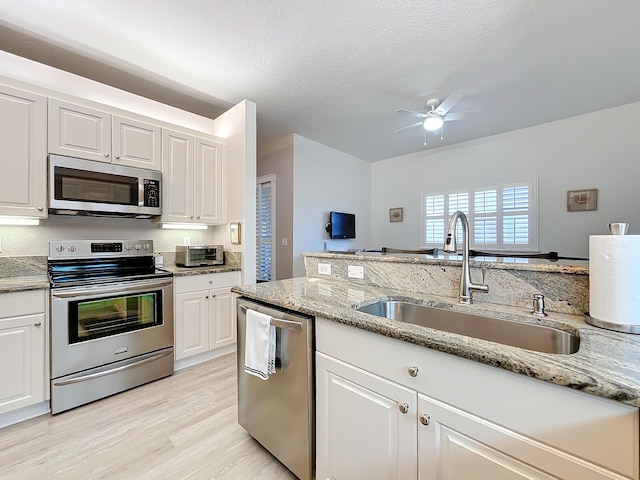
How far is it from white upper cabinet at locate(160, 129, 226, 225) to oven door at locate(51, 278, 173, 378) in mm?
794

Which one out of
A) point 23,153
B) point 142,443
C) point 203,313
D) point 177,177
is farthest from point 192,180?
point 142,443

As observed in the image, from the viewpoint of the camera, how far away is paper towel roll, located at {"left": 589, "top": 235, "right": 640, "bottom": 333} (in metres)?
0.88

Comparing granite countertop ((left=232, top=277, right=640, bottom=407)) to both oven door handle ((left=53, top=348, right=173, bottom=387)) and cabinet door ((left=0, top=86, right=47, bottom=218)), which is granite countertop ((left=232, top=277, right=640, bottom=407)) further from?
cabinet door ((left=0, top=86, right=47, bottom=218))

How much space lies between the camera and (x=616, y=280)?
912 millimetres

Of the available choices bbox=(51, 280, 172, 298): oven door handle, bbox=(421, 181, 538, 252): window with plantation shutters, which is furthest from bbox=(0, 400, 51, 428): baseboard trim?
bbox=(421, 181, 538, 252): window with plantation shutters

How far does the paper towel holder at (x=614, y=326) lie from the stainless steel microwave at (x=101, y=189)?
302 cm

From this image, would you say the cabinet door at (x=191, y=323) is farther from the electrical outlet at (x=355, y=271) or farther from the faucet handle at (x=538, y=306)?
the faucet handle at (x=538, y=306)

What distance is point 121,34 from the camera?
87.4 inches

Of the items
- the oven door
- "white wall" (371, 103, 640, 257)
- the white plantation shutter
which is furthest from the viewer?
the white plantation shutter

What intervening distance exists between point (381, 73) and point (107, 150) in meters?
2.63

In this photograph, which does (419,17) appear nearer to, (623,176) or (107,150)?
(107,150)

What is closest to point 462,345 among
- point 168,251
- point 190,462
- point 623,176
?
point 190,462

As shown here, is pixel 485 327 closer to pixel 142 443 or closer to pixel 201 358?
pixel 142 443

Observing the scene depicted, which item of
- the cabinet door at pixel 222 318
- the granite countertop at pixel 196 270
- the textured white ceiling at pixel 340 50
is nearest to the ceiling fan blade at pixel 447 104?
the textured white ceiling at pixel 340 50
